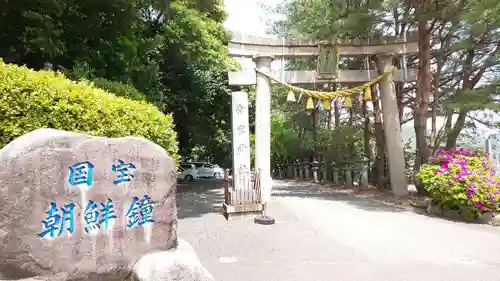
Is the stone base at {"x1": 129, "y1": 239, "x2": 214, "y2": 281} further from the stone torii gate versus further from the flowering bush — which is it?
the stone torii gate

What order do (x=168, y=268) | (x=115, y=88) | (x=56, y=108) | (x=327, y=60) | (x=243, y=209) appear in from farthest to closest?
(x=327, y=60), (x=243, y=209), (x=115, y=88), (x=56, y=108), (x=168, y=268)

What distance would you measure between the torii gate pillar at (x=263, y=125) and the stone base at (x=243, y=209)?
66.3 inches

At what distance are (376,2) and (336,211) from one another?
604 centimetres

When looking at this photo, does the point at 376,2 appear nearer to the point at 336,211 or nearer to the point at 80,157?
the point at 336,211

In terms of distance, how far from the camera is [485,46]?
44.9 feet

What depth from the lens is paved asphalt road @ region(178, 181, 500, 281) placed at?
5910 mm

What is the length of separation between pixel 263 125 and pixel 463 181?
5438 millimetres

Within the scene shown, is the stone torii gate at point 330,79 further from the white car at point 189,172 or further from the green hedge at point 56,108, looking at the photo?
the white car at point 189,172

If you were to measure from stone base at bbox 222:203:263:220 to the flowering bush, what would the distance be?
172 inches

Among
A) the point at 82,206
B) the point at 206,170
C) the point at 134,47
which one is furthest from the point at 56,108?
the point at 206,170

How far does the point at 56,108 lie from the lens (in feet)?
17.2

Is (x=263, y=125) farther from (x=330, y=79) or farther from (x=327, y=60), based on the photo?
(x=327, y=60)

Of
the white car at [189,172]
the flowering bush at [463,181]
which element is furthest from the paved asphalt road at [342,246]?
the white car at [189,172]

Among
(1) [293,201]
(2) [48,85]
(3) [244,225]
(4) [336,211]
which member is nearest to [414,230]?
(4) [336,211]
